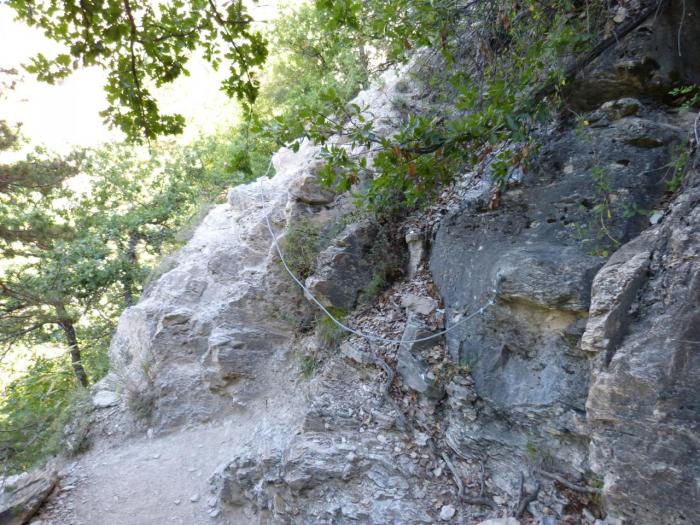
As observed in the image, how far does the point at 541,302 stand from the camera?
11.5 feet

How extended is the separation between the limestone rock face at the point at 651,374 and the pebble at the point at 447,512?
134 cm

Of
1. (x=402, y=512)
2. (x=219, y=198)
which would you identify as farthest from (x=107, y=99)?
(x=219, y=198)

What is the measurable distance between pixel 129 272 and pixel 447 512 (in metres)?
11.3

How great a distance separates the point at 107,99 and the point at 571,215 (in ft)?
11.8

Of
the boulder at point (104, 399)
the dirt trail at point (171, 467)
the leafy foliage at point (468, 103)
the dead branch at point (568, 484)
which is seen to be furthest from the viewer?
the boulder at point (104, 399)

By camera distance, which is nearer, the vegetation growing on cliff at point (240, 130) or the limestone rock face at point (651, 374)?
the limestone rock face at point (651, 374)

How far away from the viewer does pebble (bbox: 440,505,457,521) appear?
3729 millimetres

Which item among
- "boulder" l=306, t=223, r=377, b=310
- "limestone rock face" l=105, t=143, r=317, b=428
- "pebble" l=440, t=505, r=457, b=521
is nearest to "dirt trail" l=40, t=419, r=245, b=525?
"limestone rock face" l=105, t=143, r=317, b=428

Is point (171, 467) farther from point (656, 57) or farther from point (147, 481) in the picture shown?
point (656, 57)

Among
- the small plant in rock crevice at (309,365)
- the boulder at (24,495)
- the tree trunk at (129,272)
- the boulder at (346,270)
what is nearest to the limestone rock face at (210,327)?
the small plant in rock crevice at (309,365)

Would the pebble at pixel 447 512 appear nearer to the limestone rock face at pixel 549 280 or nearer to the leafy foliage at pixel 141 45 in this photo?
the limestone rock face at pixel 549 280

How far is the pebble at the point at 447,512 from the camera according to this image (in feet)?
12.2

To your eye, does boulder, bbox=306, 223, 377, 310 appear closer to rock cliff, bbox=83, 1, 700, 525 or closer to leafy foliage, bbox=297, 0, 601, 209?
rock cliff, bbox=83, 1, 700, 525

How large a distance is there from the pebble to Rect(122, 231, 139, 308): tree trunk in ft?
36.8
